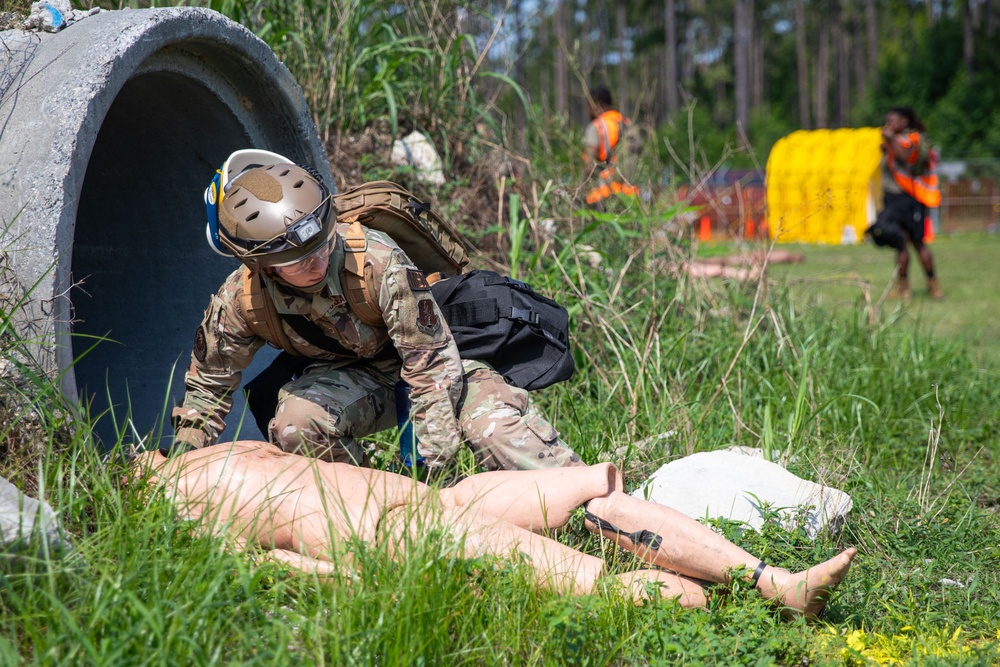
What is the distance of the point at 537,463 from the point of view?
10.8ft

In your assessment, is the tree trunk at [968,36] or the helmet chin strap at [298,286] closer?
the helmet chin strap at [298,286]

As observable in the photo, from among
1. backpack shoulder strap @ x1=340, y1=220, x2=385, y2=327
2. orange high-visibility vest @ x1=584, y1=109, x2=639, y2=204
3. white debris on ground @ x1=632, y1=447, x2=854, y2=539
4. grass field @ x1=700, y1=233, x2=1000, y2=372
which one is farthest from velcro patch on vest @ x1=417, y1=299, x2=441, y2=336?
grass field @ x1=700, y1=233, x2=1000, y2=372

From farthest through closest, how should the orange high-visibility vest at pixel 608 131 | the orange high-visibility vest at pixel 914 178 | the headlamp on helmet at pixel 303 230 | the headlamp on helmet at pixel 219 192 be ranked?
the orange high-visibility vest at pixel 914 178
the orange high-visibility vest at pixel 608 131
the headlamp on helmet at pixel 219 192
the headlamp on helmet at pixel 303 230

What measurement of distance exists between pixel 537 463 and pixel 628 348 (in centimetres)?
174

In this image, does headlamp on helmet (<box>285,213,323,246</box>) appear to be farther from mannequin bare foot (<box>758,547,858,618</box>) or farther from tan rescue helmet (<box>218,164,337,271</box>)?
mannequin bare foot (<box>758,547,858,618</box>)

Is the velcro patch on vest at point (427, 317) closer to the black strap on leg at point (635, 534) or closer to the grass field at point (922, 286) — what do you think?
the black strap on leg at point (635, 534)

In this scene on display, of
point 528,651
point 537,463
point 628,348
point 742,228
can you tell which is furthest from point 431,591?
point 742,228

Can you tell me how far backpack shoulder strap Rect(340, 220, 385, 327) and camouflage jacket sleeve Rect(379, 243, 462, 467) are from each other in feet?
0.17

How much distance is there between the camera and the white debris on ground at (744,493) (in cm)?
337

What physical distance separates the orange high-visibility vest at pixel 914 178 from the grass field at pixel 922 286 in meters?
0.99

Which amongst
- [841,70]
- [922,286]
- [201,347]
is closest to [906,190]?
[922,286]

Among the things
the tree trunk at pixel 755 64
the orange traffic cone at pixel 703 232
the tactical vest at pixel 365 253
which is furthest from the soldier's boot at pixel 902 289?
the tree trunk at pixel 755 64

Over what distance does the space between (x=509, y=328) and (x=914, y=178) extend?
25.0ft

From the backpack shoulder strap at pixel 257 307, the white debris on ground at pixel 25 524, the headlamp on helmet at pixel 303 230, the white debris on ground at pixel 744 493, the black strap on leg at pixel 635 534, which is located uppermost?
the headlamp on helmet at pixel 303 230
